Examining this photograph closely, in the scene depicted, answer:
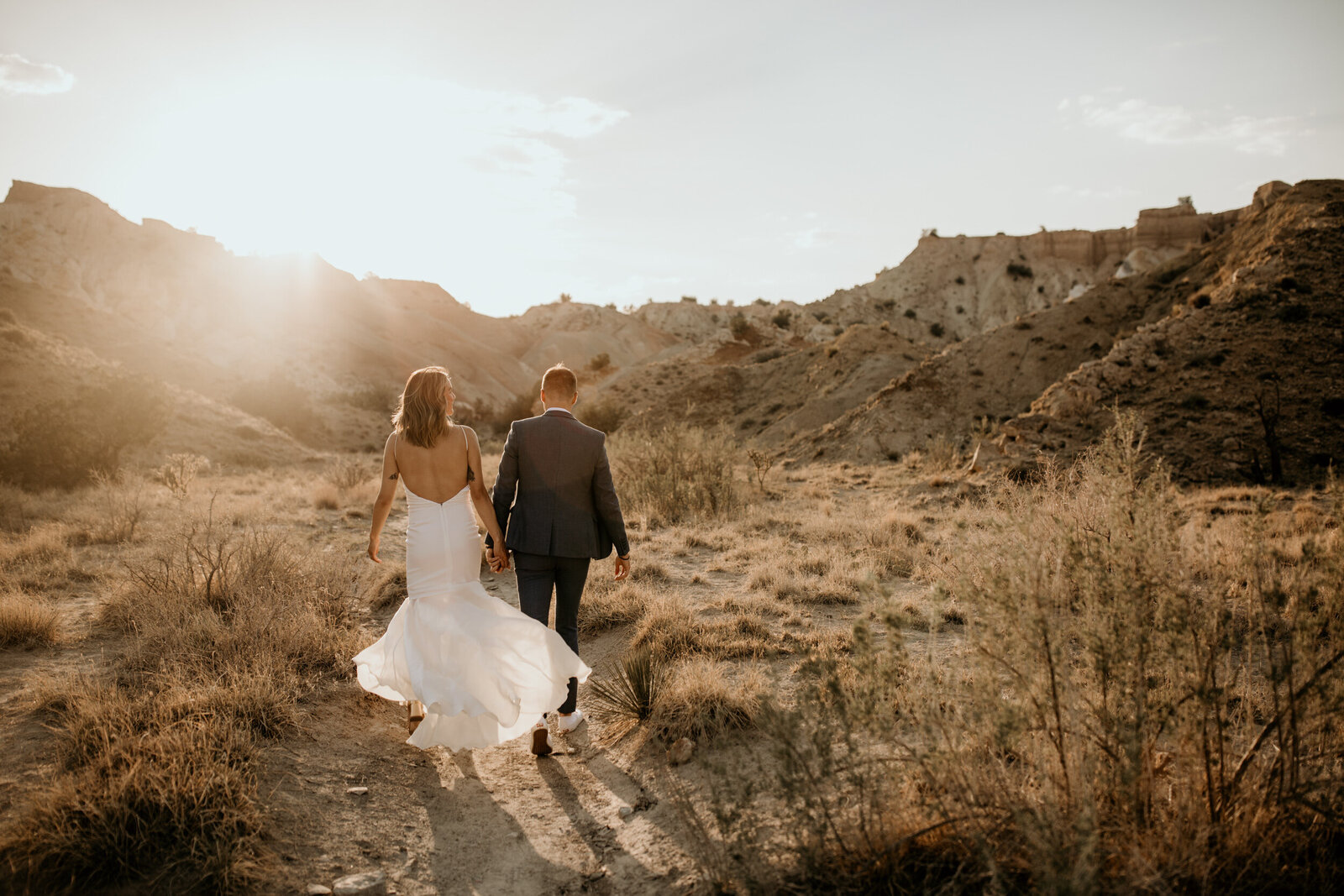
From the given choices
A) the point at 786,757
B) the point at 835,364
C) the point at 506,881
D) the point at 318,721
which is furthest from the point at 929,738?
the point at 835,364

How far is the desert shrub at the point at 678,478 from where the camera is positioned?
11.6 meters

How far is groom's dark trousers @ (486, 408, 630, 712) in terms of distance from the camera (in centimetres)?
379

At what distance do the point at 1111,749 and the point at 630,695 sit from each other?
2636 mm

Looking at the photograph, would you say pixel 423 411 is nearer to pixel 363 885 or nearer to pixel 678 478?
pixel 363 885

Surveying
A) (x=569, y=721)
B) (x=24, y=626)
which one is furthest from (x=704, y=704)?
(x=24, y=626)

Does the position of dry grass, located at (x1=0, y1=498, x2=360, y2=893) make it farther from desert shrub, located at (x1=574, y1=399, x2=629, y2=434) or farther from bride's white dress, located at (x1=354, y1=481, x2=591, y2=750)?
desert shrub, located at (x1=574, y1=399, x2=629, y2=434)

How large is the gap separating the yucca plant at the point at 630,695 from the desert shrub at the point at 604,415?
93.8ft

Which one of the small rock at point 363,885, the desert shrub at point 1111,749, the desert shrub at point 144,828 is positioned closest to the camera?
the desert shrub at point 1111,749

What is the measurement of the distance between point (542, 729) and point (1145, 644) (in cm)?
303

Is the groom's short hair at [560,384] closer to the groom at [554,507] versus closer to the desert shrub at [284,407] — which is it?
the groom at [554,507]

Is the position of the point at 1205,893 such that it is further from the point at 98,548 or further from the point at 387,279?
the point at 387,279

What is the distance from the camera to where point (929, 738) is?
8.04 feet

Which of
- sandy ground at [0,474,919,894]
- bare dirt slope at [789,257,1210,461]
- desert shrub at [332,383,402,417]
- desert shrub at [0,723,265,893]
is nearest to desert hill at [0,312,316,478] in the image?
desert shrub at [332,383,402,417]

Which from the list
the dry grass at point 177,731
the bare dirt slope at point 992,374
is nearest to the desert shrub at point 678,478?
the dry grass at point 177,731
